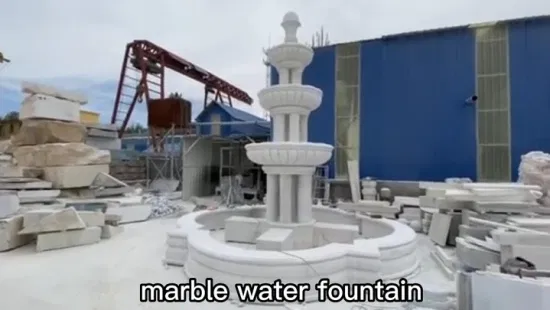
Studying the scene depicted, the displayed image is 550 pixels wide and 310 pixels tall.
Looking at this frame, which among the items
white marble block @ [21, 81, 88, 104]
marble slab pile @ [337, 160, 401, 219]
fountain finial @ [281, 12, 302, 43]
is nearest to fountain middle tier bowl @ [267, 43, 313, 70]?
fountain finial @ [281, 12, 302, 43]

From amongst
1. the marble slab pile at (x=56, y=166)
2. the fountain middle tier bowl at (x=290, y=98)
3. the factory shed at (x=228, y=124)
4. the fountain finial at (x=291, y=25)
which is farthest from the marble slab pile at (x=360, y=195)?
the marble slab pile at (x=56, y=166)

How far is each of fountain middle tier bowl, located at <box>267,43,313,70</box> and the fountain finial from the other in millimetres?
171

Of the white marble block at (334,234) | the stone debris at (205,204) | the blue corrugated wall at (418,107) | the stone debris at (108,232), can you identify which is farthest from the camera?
the stone debris at (205,204)

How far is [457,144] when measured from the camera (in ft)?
30.0

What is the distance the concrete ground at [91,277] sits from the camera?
3162 mm

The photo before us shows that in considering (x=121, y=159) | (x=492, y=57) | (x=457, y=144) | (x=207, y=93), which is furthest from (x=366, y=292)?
(x=207, y=93)

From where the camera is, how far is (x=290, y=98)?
4801mm

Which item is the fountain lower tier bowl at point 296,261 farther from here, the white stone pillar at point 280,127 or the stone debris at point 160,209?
the stone debris at point 160,209

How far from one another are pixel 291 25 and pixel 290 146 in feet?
6.34

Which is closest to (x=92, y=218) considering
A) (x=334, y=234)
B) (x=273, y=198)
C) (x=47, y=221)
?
(x=47, y=221)

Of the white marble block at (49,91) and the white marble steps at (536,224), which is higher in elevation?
the white marble block at (49,91)

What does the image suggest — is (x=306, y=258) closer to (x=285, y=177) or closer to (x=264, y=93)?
(x=285, y=177)

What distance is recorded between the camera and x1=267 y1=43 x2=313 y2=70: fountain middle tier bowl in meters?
4.95

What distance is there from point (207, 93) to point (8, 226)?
17.2 meters
